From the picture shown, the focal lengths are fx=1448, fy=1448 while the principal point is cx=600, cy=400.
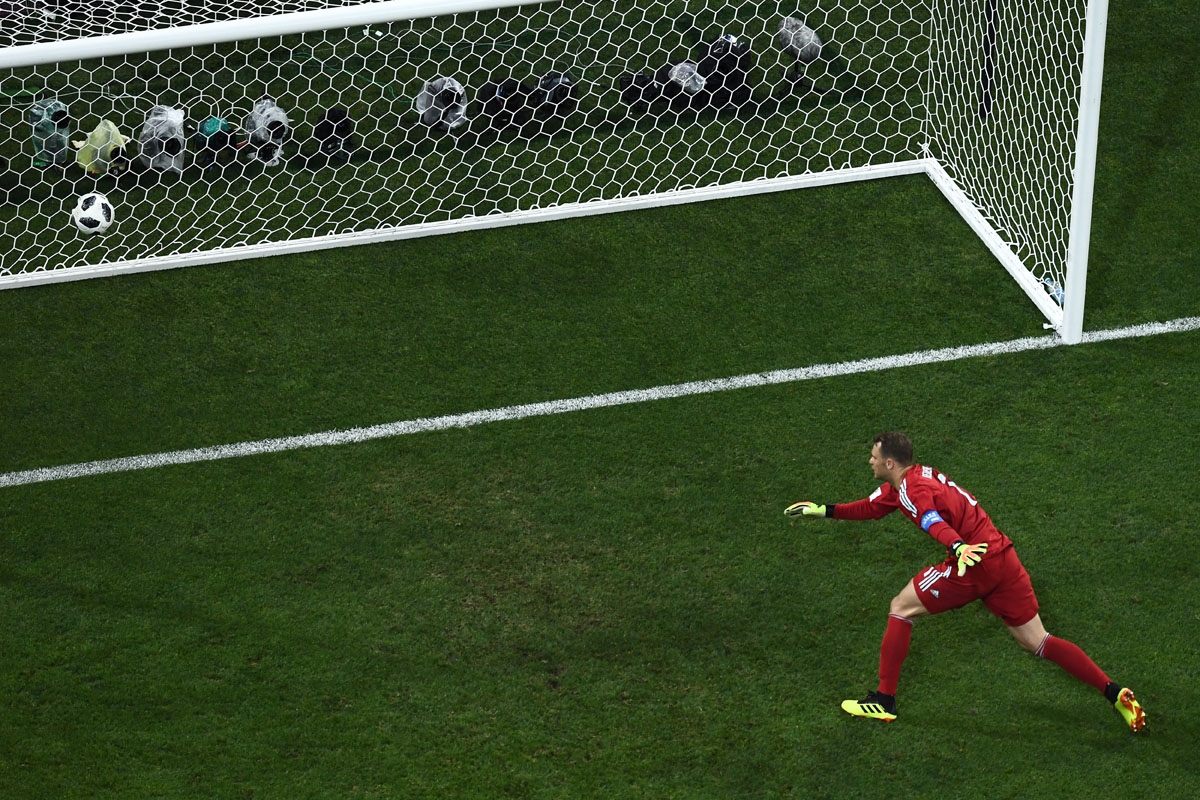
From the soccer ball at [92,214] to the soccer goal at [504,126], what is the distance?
0.02 metres

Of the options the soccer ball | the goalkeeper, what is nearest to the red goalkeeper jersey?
the goalkeeper

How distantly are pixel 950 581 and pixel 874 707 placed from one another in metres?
0.60

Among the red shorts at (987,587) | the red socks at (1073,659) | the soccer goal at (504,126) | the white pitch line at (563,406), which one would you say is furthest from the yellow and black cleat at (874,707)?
the soccer goal at (504,126)

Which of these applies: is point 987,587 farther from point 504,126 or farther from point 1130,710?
point 504,126

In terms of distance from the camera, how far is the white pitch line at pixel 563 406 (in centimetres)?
680

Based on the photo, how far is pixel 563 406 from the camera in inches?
278

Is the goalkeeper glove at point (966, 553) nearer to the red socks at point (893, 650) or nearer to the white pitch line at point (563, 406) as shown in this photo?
the red socks at point (893, 650)

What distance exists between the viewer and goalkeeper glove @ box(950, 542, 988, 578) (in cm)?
498

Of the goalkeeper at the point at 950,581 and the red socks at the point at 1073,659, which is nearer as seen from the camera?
the goalkeeper at the point at 950,581

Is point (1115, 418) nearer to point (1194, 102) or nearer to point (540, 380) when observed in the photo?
point (540, 380)

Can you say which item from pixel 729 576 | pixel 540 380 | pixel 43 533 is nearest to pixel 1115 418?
pixel 729 576

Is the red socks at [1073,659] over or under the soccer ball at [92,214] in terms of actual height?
under

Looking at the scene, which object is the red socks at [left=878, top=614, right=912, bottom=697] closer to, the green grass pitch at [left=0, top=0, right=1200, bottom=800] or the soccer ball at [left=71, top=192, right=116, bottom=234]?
the green grass pitch at [left=0, top=0, right=1200, bottom=800]

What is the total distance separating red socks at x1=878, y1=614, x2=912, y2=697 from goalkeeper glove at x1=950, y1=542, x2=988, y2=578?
1.27 feet
